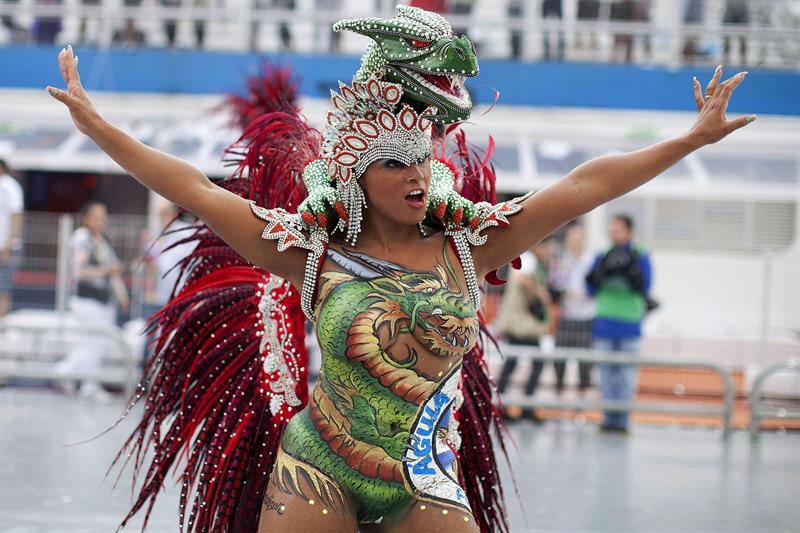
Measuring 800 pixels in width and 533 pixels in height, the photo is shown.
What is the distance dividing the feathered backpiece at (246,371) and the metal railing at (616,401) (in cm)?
471

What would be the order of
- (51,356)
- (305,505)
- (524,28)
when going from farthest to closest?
(524,28) < (51,356) < (305,505)

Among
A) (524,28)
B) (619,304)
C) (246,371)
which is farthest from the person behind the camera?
(524,28)

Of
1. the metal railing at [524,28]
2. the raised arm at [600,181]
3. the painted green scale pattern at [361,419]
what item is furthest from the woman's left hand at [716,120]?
the metal railing at [524,28]

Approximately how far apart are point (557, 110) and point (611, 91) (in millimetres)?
584

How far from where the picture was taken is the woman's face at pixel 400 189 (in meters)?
2.81

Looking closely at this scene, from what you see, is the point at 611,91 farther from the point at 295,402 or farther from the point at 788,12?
the point at 295,402

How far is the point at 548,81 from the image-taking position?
40.6 ft

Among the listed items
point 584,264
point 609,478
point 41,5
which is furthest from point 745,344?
point 41,5

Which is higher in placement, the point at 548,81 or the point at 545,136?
the point at 548,81

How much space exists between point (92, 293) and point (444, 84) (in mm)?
6965

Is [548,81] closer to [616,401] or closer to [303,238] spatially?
[616,401]

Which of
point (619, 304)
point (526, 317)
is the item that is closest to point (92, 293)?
point (526, 317)

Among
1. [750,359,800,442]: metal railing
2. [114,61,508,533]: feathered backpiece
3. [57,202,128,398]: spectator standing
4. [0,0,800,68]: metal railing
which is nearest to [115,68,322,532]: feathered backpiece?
[114,61,508,533]: feathered backpiece

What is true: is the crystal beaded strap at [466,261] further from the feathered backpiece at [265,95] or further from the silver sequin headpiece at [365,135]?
the feathered backpiece at [265,95]
